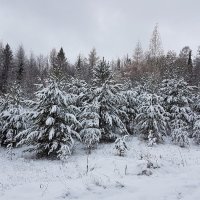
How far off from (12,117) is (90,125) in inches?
289

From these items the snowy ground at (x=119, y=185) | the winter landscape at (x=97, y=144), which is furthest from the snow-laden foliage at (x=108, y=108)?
the snowy ground at (x=119, y=185)

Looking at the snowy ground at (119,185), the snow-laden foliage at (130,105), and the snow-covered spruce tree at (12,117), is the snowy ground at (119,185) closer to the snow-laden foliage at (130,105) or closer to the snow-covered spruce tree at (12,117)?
the snow-covered spruce tree at (12,117)

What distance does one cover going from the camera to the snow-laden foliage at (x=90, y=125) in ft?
70.3

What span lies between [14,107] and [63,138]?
306 inches

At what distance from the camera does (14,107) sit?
2502cm

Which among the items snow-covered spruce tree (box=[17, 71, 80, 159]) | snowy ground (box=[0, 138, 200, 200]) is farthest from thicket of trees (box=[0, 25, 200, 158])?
snowy ground (box=[0, 138, 200, 200])

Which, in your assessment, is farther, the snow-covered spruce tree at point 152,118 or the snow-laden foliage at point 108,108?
the snow-covered spruce tree at point 152,118

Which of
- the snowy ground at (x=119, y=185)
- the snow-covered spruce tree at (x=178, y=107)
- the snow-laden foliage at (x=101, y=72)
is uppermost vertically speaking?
the snow-laden foliage at (x=101, y=72)

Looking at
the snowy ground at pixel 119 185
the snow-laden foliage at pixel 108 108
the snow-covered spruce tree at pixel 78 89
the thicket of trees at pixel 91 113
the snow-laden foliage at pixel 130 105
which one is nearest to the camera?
the snowy ground at pixel 119 185

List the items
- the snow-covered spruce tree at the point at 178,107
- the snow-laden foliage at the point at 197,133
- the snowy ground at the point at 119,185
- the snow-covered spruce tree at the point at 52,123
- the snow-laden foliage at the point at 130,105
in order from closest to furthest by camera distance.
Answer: the snowy ground at the point at 119,185
the snow-covered spruce tree at the point at 52,123
the snow-covered spruce tree at the point at 178,107
the snow-laden foliage at the point at 197,133
the snow-laden foliage at the point at 130,105

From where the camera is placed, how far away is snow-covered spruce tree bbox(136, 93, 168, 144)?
2428 centimetres

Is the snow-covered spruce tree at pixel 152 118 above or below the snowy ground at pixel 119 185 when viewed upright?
above

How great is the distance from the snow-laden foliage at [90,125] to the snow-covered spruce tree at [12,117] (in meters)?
5.51

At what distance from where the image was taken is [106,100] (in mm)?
23797
